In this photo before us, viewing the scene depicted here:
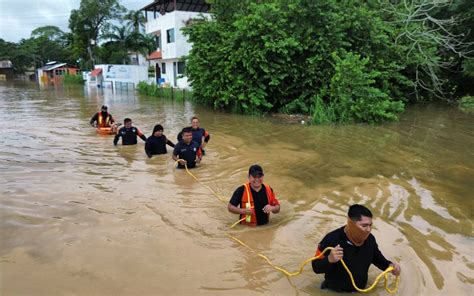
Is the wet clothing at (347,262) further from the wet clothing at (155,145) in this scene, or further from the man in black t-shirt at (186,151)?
the wet clothing at (155,145)

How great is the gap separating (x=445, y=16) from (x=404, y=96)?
5.84 meters

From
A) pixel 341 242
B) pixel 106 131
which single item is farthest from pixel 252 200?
pixel 106 131

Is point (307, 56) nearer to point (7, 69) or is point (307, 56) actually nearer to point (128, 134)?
point (128, 134)

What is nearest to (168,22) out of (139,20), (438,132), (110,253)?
(139,20)

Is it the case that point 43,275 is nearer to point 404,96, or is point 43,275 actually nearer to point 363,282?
point 363,282

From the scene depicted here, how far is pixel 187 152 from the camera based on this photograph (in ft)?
31.8

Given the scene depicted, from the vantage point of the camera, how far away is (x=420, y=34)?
20.3 m

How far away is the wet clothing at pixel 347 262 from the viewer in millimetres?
4078

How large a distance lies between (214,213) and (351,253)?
3298mm

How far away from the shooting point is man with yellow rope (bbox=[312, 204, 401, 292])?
3898 millimetres

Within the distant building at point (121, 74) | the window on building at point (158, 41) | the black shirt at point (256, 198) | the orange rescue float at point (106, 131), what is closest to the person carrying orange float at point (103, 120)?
the orange rescue float at point (106, 131)

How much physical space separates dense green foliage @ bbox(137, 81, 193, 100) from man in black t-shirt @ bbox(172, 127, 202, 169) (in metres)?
18.5

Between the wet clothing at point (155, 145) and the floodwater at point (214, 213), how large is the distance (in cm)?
29

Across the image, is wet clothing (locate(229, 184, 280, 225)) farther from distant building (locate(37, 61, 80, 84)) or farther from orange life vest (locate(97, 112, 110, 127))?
distant building (locate(37, 61, 80, 84))
